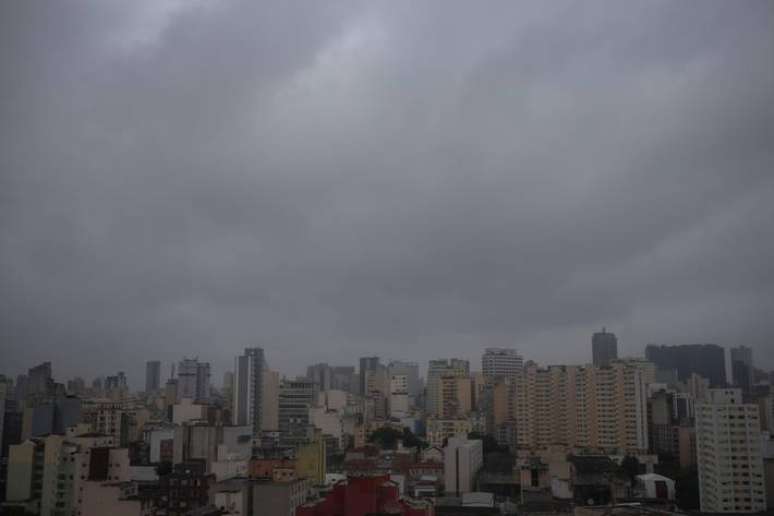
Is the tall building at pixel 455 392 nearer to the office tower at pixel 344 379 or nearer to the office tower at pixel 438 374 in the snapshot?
the office tower at pixel 438 374

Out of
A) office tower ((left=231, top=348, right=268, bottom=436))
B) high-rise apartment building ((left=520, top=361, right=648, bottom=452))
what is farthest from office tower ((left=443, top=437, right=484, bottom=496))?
office tower ((left=231, top=348, right=268, bottom=436))

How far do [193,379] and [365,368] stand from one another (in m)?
12.2

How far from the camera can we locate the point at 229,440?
14156 mm

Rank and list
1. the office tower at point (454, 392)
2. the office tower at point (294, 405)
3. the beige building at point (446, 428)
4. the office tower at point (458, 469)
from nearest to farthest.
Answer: the office tower at point (458, 469) < the beige building at point (446, 428) < the office tower at point (294, 405) < the office tower at point (454, 392)

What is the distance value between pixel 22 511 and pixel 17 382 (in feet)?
5.98

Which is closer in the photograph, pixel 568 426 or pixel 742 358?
pixel 742 358

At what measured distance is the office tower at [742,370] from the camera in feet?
42.7

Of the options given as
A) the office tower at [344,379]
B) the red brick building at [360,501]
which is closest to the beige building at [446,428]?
the red brick building at [360,501]

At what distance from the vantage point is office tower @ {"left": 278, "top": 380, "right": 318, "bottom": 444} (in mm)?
20297

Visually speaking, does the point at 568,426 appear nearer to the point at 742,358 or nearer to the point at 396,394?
the point at 742,358

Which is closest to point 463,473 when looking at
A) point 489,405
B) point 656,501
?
point 656,501

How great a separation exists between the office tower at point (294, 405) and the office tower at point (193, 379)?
225 inches

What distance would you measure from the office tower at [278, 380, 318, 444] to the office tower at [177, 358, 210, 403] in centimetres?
572

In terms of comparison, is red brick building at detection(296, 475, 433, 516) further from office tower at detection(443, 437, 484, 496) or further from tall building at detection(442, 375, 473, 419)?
tall building at detection(442, 375, 473, 419)
